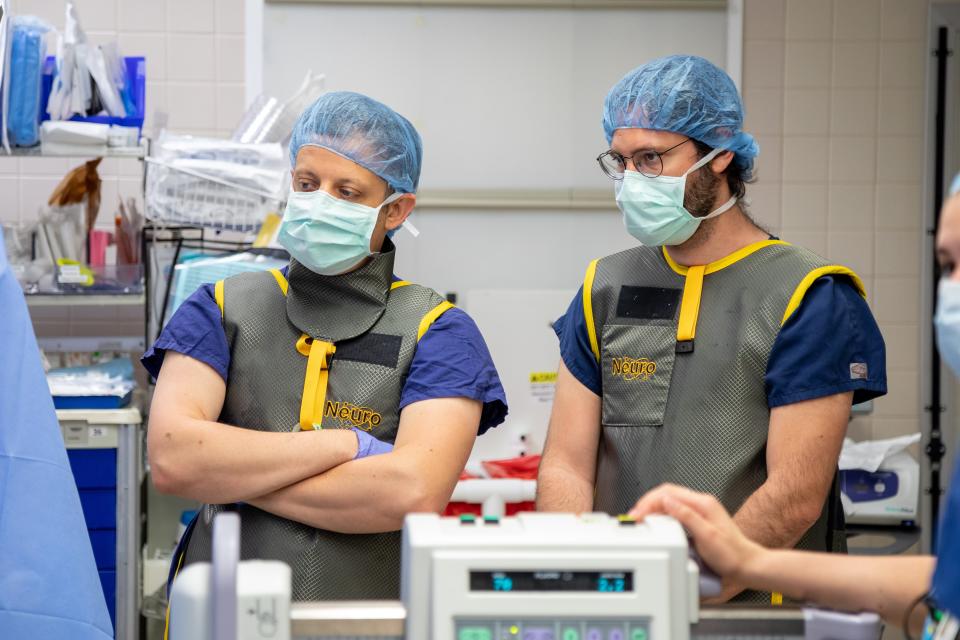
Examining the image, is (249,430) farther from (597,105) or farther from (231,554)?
(597,105)

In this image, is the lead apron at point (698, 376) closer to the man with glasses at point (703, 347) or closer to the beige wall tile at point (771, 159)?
the man with glasses at point (703, 347)

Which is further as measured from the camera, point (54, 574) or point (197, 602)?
point (54, 574)

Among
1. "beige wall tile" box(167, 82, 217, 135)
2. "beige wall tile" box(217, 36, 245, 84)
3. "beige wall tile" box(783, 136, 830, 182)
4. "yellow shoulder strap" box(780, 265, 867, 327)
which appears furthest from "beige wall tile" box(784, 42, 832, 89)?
"yellow shoulder strap" box(780, 265, 867, 327)

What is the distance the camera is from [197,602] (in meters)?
1.07

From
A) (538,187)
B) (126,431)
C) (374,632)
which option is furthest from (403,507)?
(538,187)

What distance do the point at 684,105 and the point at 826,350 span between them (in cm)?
45

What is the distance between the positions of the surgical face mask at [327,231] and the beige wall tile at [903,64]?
119 inches

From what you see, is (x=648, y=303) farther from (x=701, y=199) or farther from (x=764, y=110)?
(x=764, y=110)

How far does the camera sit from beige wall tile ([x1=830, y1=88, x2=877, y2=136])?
4340 millimetres

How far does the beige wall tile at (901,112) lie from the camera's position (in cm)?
434

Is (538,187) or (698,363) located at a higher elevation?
(538,187)

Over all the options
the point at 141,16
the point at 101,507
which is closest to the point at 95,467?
the point at 101,507

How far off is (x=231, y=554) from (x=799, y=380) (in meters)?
1.00

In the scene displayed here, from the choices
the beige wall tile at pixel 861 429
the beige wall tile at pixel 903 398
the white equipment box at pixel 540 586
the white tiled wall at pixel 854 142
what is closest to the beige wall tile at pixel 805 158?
the white tiled wall at pixel 854 142
